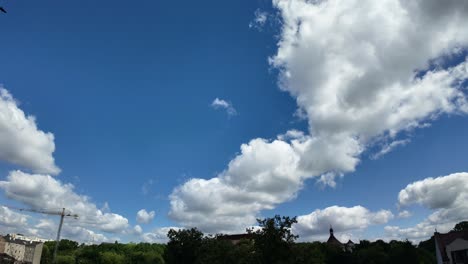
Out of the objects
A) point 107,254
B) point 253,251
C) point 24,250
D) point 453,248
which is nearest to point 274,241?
point 253,251

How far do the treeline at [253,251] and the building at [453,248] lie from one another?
20373 mm

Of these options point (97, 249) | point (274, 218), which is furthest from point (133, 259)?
point (274, 218)

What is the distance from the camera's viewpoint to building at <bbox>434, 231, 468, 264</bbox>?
67.7 meters

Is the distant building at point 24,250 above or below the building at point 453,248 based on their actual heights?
above

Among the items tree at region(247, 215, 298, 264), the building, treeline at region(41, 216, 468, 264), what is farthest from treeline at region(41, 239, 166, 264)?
tree at region(247, 215, 298, 264)

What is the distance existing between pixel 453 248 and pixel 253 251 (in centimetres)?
4389

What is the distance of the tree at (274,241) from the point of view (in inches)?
1519

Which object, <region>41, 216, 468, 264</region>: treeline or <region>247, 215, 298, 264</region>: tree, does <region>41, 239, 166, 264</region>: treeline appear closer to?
<region>41, 216, 468, 264</region>: treeline

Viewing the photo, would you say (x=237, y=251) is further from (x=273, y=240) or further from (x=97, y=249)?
(x=97, y=249)

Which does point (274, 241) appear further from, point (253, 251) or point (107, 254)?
point (107, 254)

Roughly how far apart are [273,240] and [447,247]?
1885 inches

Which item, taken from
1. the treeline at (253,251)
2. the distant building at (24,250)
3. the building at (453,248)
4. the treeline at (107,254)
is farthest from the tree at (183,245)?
the distant building at (24,250)

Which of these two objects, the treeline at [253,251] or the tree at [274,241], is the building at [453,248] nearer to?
the treeline at [253,251]

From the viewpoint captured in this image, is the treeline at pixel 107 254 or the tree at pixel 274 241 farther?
the treeline at pixel 107 254
